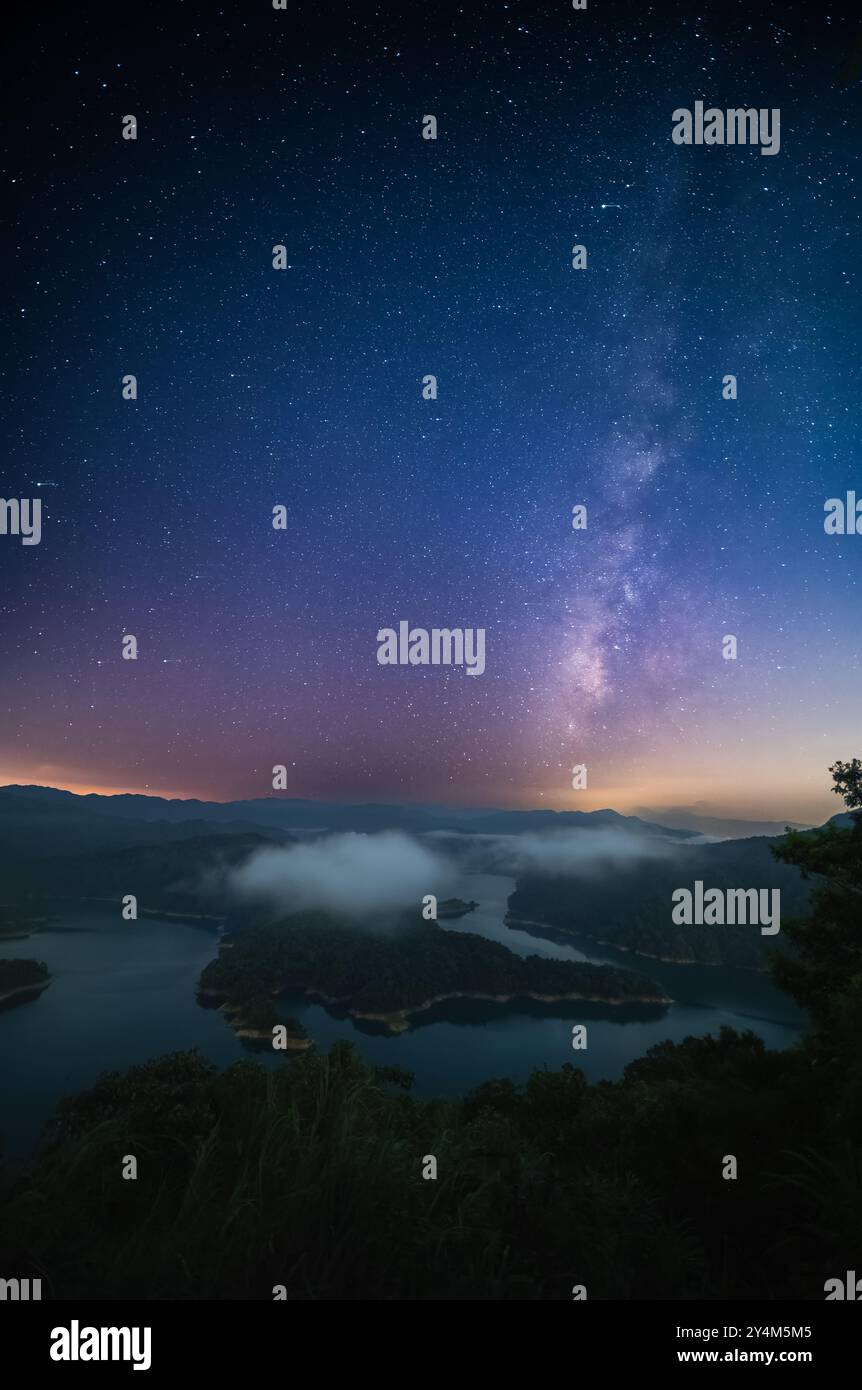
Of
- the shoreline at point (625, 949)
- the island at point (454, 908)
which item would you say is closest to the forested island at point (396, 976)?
the shoreline at point (625, 949)

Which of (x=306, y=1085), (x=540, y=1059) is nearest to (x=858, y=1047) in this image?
(x=306, y=1085)

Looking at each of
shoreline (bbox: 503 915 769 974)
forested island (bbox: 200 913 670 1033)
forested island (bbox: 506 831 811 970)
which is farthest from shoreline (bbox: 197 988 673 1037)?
shoreline (bbox: 503 915 769 974)

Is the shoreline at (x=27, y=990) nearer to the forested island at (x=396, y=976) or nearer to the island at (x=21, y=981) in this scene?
the island at (x=21, y=981)

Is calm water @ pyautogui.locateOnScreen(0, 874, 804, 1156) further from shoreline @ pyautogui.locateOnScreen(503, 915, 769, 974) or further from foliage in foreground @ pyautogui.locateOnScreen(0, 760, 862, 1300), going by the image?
foliage in foreground @ pyautogui.locateOnScreen(0, 760, 862, 1300)

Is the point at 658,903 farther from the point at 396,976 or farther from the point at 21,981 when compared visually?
the point at 21,981

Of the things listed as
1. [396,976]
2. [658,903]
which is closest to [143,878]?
[396,976]
